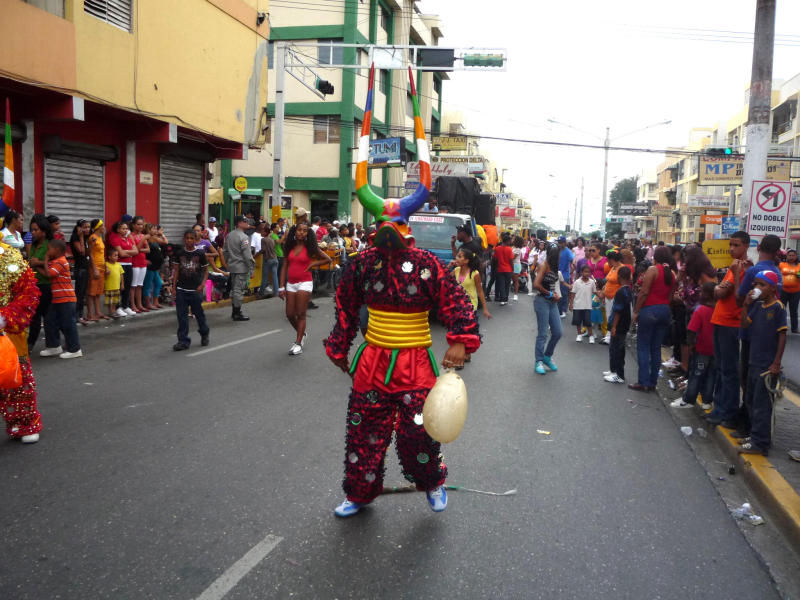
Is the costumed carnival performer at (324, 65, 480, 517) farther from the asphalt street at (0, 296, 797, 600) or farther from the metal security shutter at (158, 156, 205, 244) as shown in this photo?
the metal security shutter at (158, 156, 205, 244)

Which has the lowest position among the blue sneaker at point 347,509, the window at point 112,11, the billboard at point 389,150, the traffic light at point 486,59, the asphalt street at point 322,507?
the asphalt street at point 322,507

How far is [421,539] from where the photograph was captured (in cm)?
379

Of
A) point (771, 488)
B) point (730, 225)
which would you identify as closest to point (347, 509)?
point (771, 488)

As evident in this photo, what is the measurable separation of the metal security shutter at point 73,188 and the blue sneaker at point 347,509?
11652 mm

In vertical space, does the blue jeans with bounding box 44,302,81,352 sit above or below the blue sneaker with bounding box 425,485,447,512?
above

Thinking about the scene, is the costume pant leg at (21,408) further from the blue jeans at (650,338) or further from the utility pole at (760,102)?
the utility pole at (760,102)

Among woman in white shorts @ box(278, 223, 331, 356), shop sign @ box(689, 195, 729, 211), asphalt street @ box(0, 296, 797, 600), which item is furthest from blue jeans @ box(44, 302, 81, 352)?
shop sign @ box(689, 195, 729, 211)

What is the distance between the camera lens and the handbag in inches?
182

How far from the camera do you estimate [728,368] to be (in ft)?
20.0

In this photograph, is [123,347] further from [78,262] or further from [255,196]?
[255,196]

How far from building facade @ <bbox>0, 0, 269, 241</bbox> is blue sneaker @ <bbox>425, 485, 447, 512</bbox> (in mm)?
10604

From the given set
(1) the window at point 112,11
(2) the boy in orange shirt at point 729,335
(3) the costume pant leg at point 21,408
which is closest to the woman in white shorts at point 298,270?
(3) the costume pant leg at point 21,408

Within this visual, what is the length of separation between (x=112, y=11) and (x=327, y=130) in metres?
17.8

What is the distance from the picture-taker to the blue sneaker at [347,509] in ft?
13.2
